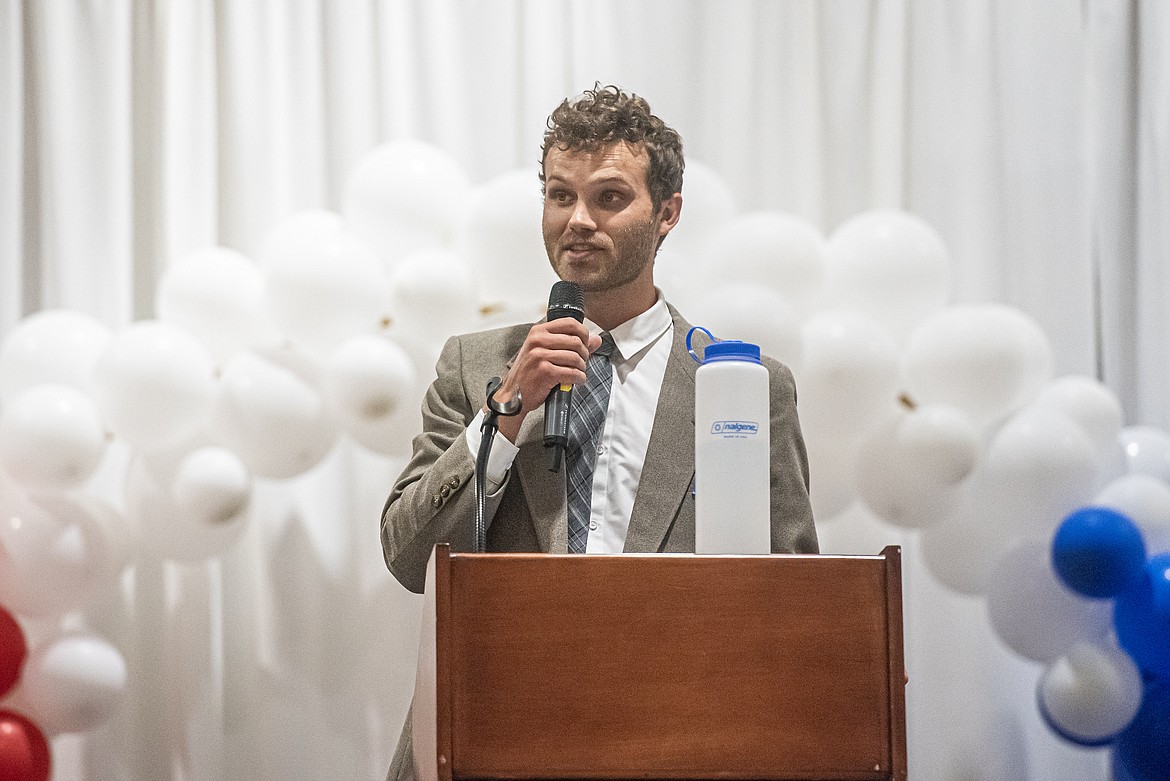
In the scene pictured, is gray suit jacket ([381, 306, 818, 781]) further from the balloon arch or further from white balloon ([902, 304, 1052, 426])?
white balloon ([902, 304, 1052, 426])

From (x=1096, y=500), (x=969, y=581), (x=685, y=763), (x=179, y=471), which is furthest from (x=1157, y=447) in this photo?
(x=179, y=471)

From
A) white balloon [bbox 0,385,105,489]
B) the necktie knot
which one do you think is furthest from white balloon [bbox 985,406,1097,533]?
white balloon [bbox 0,385,105,489]

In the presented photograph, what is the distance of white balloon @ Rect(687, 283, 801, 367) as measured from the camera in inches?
90.4

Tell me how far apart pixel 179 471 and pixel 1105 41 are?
228cm

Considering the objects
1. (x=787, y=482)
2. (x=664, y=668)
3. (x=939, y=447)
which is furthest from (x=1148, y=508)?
(x=664, y=668)

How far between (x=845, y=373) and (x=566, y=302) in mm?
765

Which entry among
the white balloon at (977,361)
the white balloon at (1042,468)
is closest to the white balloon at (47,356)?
the white balloon at (977,361)

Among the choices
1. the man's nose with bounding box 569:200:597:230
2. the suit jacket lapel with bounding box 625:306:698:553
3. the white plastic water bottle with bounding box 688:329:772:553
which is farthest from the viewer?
the man's nose with bounding box 569:200:597:230

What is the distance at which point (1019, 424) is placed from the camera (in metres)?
2.33

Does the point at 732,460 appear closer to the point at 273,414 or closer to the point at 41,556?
the point at 273,414

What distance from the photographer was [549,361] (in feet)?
5.45

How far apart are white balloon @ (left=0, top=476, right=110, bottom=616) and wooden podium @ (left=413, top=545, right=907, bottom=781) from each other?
1169 mm

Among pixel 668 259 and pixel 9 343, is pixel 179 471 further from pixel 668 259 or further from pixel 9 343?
pixel 668 259

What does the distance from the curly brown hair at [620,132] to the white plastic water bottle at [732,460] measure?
0.75 m
